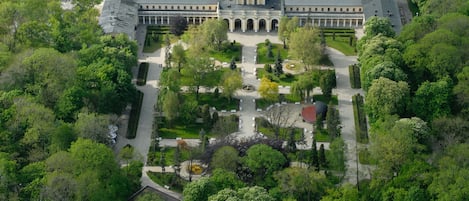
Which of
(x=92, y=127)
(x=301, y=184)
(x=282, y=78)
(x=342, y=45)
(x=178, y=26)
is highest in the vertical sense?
(x=178, y=26)

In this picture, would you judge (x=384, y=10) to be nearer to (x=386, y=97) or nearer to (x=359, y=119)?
(x=359, y=119)

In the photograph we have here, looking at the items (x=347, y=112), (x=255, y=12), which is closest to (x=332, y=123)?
(x=347, y=112)

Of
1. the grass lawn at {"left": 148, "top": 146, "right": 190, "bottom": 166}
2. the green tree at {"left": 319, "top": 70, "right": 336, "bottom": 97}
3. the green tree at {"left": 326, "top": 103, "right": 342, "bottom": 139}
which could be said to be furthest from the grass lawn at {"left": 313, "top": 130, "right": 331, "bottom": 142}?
the grass lawn at {"left": 148, "top": 146, "right": 190, "bottom": 166}

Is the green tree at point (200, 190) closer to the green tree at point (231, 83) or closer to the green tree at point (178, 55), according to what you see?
the green tree at point (231, 83)

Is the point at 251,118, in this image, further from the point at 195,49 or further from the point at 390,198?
the point at 390,198

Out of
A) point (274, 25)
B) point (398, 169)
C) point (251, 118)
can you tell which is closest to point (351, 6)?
point (274, 25)

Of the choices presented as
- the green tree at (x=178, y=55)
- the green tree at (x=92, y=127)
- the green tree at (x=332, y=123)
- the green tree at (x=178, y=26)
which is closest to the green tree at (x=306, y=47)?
the green tree at (x=332, y=123)
